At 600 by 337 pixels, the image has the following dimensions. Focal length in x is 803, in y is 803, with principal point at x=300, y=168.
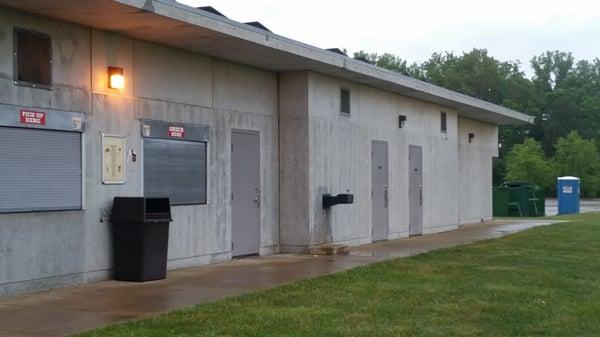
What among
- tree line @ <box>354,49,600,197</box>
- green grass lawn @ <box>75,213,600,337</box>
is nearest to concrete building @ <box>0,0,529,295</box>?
green grass lawn @ <box>75,213,600,337</box>

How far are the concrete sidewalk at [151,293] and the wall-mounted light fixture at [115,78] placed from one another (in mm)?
2804

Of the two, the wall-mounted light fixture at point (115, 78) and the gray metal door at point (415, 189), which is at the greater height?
the wall-mounted light fixture at point (115, 78)

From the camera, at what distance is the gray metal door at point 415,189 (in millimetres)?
20438

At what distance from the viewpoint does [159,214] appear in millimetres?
11453

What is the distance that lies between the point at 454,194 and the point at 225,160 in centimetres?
1092

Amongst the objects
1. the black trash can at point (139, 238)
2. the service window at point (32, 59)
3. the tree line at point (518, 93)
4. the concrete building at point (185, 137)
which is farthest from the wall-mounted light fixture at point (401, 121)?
the tree line at point (518, 93)

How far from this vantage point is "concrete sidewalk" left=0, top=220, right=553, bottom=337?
826cm

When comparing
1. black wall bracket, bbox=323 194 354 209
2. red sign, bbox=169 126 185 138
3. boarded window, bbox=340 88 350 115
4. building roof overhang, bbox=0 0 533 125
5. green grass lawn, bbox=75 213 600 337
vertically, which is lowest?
green grass lawn, bbox=75 213 600 337

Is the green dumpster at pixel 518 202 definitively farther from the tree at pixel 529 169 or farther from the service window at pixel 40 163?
the tree at pixel 529 169

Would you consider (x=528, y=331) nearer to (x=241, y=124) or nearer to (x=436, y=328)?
(x=436, y=328)

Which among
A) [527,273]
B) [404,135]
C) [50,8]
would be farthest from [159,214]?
[404,135]

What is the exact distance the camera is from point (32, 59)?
10.3 m

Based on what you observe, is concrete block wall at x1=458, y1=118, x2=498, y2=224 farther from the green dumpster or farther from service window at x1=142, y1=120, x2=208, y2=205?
service window at x1=142, y1=120, x2=208, y2=205

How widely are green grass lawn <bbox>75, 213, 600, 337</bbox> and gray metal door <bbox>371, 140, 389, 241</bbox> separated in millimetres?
4562
